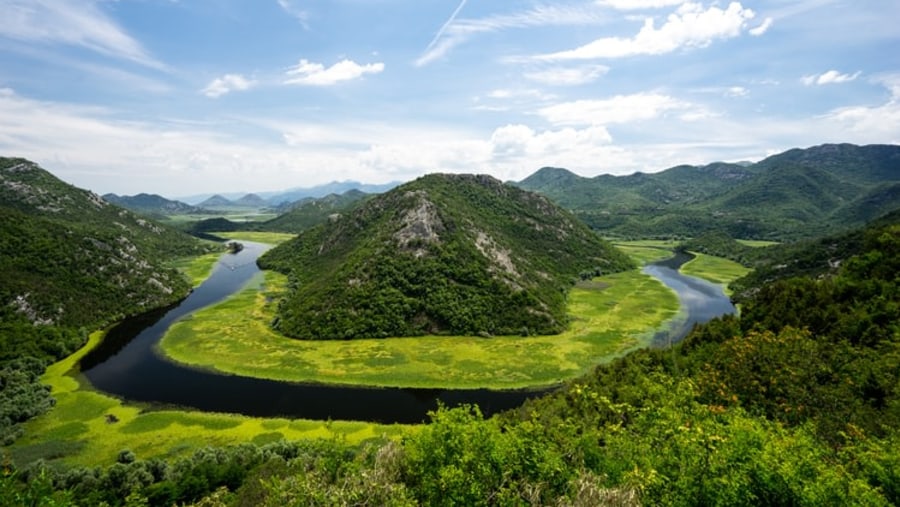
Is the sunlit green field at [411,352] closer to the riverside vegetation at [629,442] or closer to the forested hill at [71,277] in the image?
the riverside vegetation at [629,442]

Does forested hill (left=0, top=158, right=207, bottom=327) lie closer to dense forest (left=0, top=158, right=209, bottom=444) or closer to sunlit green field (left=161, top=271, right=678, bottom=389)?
dense forest (left=0, top=158, right=209, bottom=444)

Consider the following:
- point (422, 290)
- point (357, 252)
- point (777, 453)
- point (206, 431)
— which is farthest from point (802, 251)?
point (206, 431)

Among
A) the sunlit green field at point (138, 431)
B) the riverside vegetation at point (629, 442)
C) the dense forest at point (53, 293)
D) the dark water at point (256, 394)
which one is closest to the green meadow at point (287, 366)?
the sunlit green field at point (138, 431)

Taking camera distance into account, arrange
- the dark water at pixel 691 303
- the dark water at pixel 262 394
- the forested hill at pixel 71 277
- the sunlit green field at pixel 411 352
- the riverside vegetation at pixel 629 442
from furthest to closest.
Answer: the dark water at pixel 691 303 < the forested hill at pixel 71 277 < the sunlit green field at pixel 411 352 < the dark water at pixel 262 394 < the riverside vegetation at pixel 629 442

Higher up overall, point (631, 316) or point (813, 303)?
point (813, 303)

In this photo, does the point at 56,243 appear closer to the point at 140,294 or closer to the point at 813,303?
the point at 140,294

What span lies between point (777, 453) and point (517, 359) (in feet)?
224

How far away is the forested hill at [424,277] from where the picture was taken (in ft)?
368

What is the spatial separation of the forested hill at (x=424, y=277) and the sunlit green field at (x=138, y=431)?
3943 centimetres

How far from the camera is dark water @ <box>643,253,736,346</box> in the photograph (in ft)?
365

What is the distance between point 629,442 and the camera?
110 feet

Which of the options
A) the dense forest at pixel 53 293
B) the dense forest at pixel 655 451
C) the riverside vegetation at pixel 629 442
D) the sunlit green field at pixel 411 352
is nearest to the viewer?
the dense forest at pixel 655 451

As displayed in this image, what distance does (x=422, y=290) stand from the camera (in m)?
122

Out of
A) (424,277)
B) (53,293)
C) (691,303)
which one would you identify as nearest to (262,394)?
(424,277)
